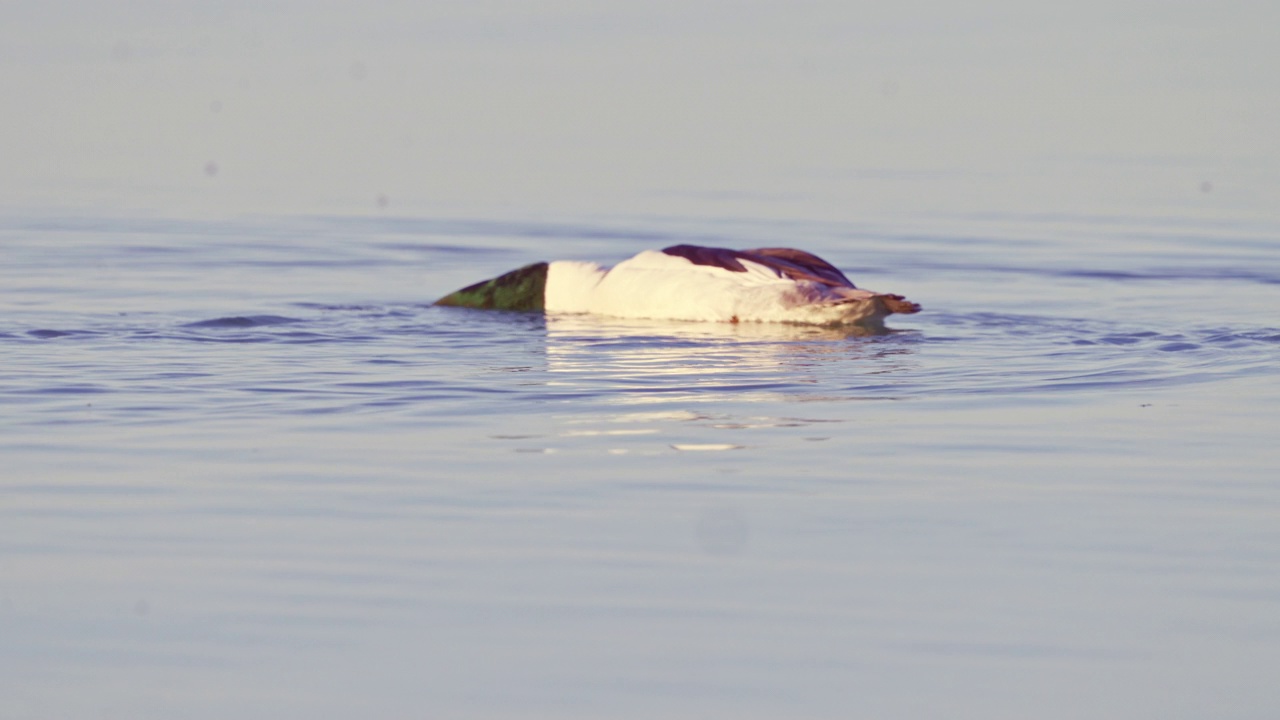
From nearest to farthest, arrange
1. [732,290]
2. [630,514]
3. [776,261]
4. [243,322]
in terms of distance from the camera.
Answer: [630,514] → [243,322] → [732,290] → [776,261]

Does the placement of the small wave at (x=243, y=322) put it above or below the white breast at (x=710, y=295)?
below

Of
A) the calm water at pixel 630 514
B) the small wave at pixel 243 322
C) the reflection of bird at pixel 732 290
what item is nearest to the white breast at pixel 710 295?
the reflection of bird at pixel 732 290

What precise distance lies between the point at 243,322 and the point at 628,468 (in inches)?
187

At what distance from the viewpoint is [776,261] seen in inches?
447

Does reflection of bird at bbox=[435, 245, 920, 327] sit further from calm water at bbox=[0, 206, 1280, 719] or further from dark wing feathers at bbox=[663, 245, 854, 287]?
calm water at bbox=[0, 206, 1280, 719]

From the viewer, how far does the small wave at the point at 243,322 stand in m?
10.9

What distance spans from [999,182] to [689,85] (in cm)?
639

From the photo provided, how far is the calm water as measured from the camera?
4.57m

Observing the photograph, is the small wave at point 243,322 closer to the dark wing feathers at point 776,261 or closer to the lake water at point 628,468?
the lake water at point 628,468

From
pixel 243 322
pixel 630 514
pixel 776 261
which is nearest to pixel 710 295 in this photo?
pixel 776 261

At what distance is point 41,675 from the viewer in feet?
14.9

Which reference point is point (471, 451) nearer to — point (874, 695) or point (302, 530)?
point (302, 530)

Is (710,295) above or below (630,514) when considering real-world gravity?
above

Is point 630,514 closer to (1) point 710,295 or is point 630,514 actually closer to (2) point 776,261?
(1) point 710,295
